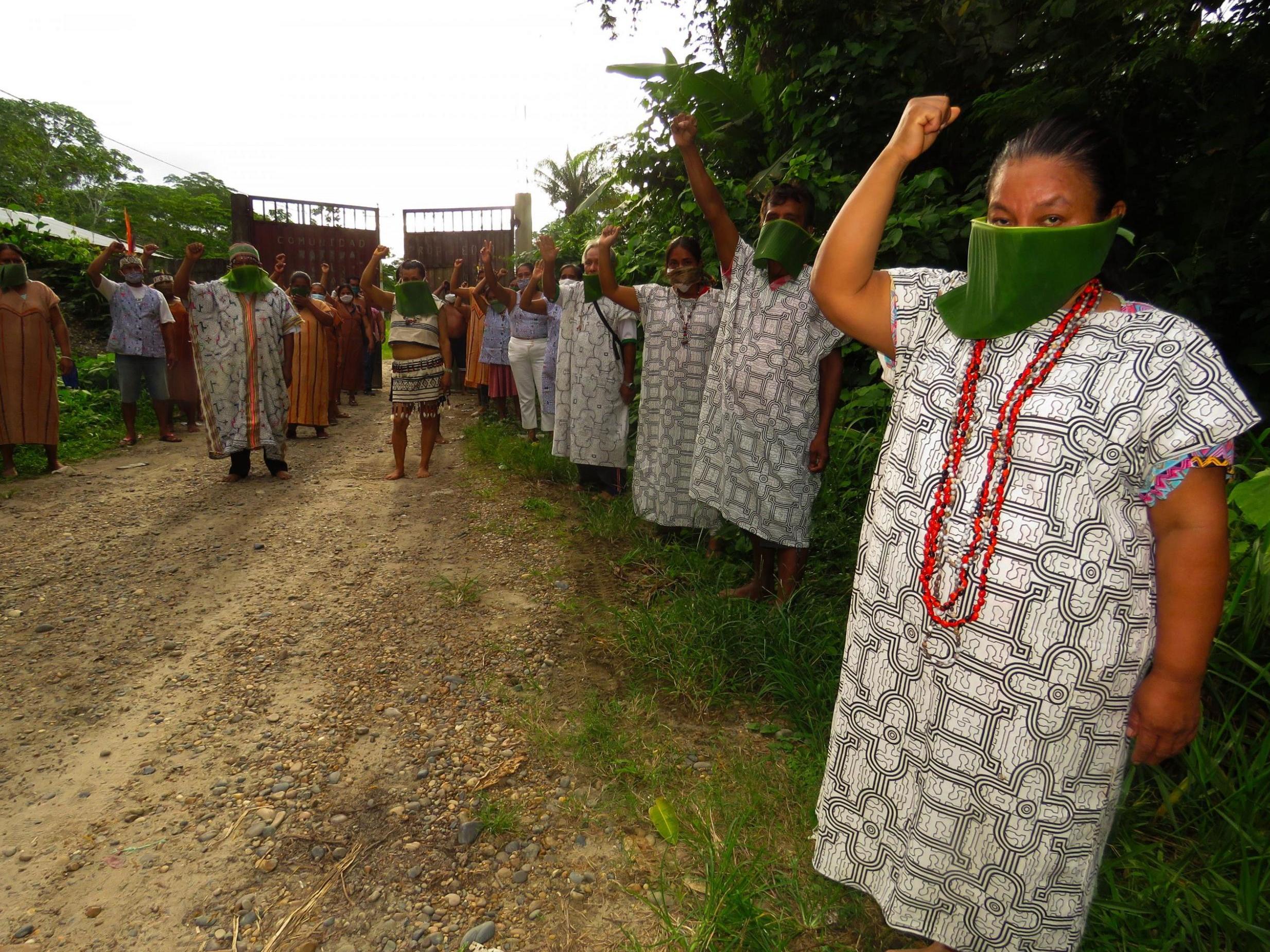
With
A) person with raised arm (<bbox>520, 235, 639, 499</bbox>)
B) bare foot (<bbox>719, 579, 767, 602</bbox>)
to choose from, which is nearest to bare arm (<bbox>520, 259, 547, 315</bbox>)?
person with raised arm (<bbox>520, 235, 639, 499</bbox>)

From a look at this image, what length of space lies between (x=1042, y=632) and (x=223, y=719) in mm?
2711

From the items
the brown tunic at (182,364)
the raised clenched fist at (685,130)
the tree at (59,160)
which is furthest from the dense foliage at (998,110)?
the tree at (59,160)

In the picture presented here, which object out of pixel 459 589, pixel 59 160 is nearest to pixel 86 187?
pixel 59 160

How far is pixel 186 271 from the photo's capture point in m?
5.72

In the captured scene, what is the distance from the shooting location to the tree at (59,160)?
2831 cm

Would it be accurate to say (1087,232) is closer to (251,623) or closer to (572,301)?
(251,623)

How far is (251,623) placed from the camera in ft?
11.7

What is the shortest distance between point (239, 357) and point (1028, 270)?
6361 mm

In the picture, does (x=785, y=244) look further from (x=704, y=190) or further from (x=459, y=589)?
(x=459, y=589)

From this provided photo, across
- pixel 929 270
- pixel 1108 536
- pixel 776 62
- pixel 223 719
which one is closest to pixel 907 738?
pixel 1108 536

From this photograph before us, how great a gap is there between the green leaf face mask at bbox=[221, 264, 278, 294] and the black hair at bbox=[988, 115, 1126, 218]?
6.17 metres

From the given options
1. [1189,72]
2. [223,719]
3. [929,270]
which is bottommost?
[223,719]

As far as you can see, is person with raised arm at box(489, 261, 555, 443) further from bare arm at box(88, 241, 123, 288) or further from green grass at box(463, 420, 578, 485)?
bare arm at box(88, 241, 123, 288)

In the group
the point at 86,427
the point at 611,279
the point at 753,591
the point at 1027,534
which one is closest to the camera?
the point at 1027,534
